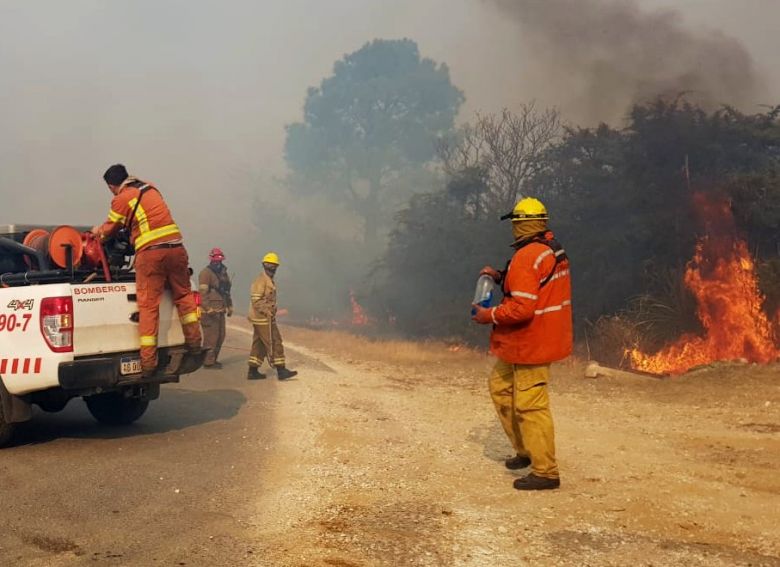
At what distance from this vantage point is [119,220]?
6.42m

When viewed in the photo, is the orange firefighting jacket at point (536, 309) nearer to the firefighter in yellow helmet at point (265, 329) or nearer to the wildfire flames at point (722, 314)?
the firefighter in yellow helmet at point (265, 329)

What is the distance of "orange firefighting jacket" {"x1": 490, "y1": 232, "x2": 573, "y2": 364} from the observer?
5035 millimetres

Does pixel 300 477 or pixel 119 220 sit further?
pixel 119 220

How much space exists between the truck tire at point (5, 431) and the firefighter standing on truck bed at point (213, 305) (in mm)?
5838

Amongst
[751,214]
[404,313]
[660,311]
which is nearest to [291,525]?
[660,311]

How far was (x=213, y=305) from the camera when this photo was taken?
12094 mm

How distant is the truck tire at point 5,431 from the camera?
599 cm

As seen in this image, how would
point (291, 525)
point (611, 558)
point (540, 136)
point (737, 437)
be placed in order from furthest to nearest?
point (540, 136)
point (737, 437)
point (291, 525)
point (611, 558)

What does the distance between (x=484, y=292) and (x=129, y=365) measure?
3.17 meters

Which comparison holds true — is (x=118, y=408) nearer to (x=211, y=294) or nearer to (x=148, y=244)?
(x=148, y=244)

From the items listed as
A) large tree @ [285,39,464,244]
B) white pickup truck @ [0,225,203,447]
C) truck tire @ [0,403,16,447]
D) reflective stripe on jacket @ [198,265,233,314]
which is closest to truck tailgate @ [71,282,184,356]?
white pickup truck @ [0,225,203,447]

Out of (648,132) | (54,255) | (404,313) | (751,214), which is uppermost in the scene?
(648,132)

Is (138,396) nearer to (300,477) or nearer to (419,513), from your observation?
(300,477)

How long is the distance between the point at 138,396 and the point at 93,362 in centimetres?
87
